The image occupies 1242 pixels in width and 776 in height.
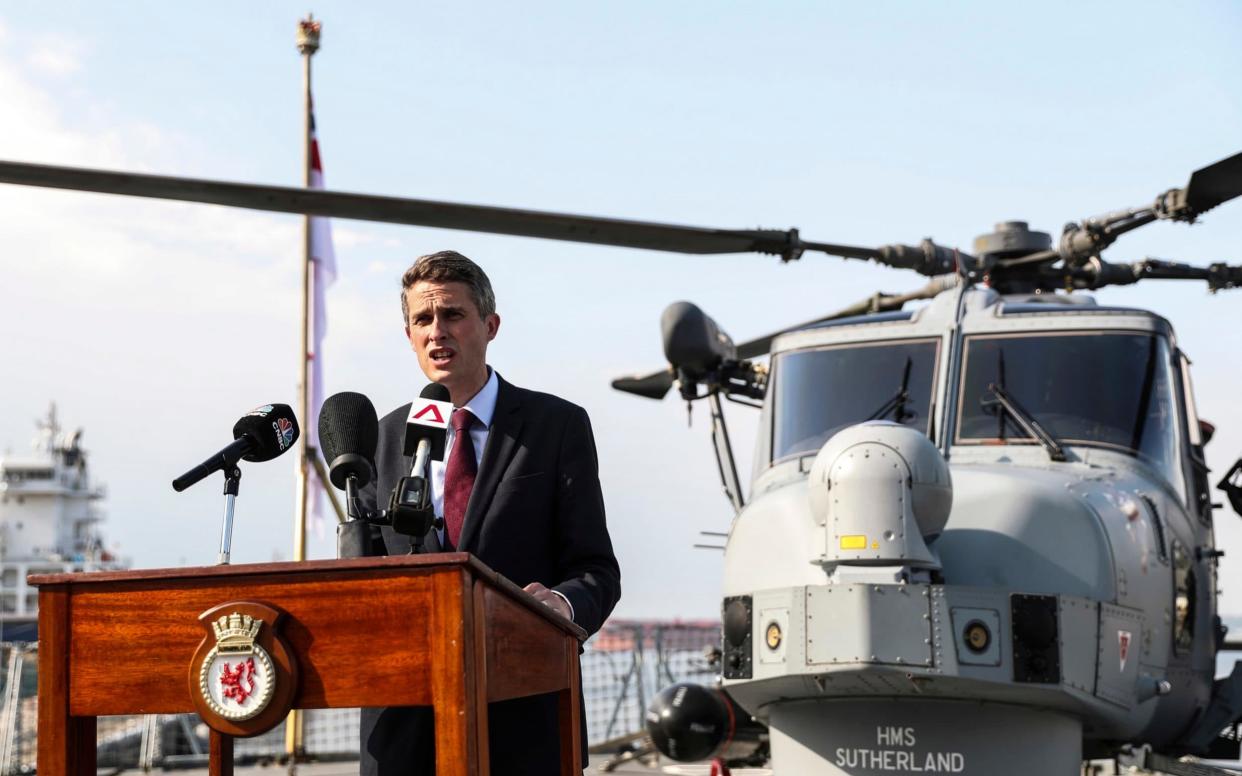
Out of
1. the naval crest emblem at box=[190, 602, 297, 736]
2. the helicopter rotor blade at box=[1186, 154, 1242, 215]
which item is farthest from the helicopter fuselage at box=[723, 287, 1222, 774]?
the naval crest emblem at box=[190, 602, 297, 736]

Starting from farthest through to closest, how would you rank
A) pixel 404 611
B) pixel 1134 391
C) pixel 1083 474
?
pixel 1134 391, pixel 1083 474, pixel 404 611

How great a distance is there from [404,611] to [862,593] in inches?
167

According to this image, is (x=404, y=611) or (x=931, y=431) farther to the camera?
(x=931, y=431)

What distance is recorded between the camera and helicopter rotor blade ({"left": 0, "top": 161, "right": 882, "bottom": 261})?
800cm

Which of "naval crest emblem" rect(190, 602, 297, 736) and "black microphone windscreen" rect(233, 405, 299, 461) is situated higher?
"black microphone windscreen" rect(233, 405, 299, 461)

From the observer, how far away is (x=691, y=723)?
31.8ft

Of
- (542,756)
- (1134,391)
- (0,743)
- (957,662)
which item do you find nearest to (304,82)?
(0,743)

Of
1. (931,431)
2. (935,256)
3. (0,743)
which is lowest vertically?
(0,743)

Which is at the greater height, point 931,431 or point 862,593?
point 931,431

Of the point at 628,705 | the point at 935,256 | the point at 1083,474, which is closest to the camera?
the point at 1083,474

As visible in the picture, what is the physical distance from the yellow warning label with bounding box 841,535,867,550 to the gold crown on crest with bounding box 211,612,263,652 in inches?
173

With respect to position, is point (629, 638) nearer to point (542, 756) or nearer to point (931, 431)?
point (931, 431)

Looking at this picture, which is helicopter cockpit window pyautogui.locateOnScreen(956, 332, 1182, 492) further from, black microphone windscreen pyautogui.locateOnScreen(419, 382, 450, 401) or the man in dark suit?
black microphone windscreen pyautogui.locateOnScreen(419, 382, 450, 401)

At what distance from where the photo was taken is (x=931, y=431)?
8.34 meters
